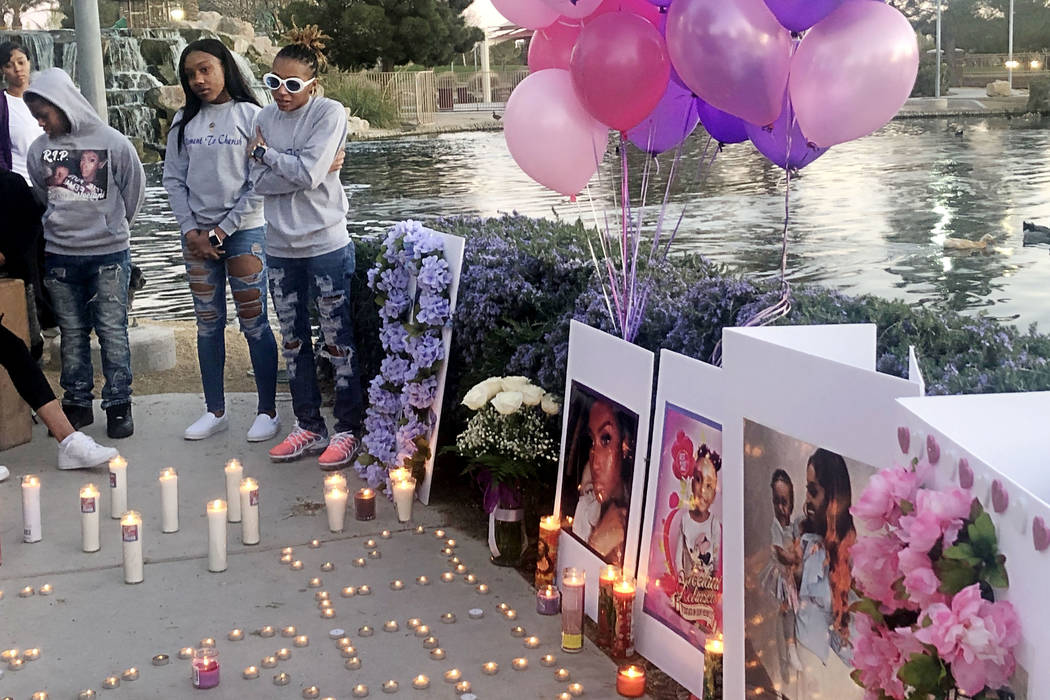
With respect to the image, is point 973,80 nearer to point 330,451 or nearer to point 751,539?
point 751,539

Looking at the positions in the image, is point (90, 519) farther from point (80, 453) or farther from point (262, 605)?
point (80, 453)

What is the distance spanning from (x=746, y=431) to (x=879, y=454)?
1.40ft

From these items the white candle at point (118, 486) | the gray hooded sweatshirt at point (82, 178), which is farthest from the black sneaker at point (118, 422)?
the white candle at point (118, 486)

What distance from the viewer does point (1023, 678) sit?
1346 mm

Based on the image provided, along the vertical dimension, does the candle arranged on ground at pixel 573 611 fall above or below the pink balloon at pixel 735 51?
below

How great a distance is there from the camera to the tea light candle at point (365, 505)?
415 cm

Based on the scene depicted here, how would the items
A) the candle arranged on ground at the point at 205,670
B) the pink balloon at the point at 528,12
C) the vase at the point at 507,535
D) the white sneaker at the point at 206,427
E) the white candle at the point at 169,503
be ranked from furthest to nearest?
the white sneaker at the point at 206,427 < the white candle at the point at 169,503 < the vase at the point at 507,535 < the pink balloon at the point at 528,12 < the candle arranged on ground at the point at 205,670

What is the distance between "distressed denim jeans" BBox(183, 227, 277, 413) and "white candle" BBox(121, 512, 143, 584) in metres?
1.51

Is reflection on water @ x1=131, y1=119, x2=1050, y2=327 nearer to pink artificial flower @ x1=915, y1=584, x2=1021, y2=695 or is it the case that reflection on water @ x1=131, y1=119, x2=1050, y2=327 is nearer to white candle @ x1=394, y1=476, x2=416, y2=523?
white candle @ x1=394, y1=476, x2=416, y2=523

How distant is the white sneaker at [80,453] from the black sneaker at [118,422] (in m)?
0.50

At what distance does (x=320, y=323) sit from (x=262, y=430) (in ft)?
2.44

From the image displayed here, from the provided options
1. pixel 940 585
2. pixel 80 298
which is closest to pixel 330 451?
pixel 80 298

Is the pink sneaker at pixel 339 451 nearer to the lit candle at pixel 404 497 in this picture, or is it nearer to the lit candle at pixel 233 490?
the lit candle at pixel 233 490

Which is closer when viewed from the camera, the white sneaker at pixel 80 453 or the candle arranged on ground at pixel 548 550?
the candle arranged on ground at pixel 548 550
